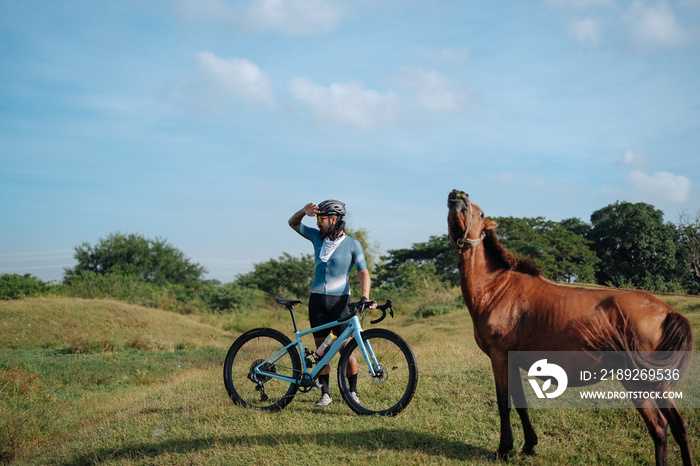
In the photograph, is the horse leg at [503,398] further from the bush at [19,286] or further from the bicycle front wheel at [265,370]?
the bush at [19,286]

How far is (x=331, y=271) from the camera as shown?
6.09m

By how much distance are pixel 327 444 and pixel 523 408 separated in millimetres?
1913

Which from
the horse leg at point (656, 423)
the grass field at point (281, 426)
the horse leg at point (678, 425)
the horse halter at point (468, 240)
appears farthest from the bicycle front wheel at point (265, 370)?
the horse leg at point (678, 425)

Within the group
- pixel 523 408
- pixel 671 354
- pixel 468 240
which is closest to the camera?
pixel 671 354

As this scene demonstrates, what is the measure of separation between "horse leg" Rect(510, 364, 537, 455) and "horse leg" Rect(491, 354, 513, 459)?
9 centimetres

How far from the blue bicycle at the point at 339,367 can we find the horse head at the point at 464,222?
122 cm

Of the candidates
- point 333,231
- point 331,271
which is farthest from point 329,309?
point 333,231

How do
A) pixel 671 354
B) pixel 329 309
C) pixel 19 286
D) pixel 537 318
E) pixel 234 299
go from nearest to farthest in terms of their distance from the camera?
1. pixel 671 354
2. pixel 537 318
3. pixel 329 309
4. pixel 19 286
5. pixel 234 299

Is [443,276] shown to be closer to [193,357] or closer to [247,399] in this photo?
[193,357]

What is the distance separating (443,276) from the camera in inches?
1426

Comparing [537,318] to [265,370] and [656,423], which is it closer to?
[656,423]

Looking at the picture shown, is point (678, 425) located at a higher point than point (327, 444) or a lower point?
higher

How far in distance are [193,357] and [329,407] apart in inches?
346

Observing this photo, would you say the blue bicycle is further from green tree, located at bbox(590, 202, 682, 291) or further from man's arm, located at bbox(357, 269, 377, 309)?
green tree, located at bbox(590, 202, 682, 291)
